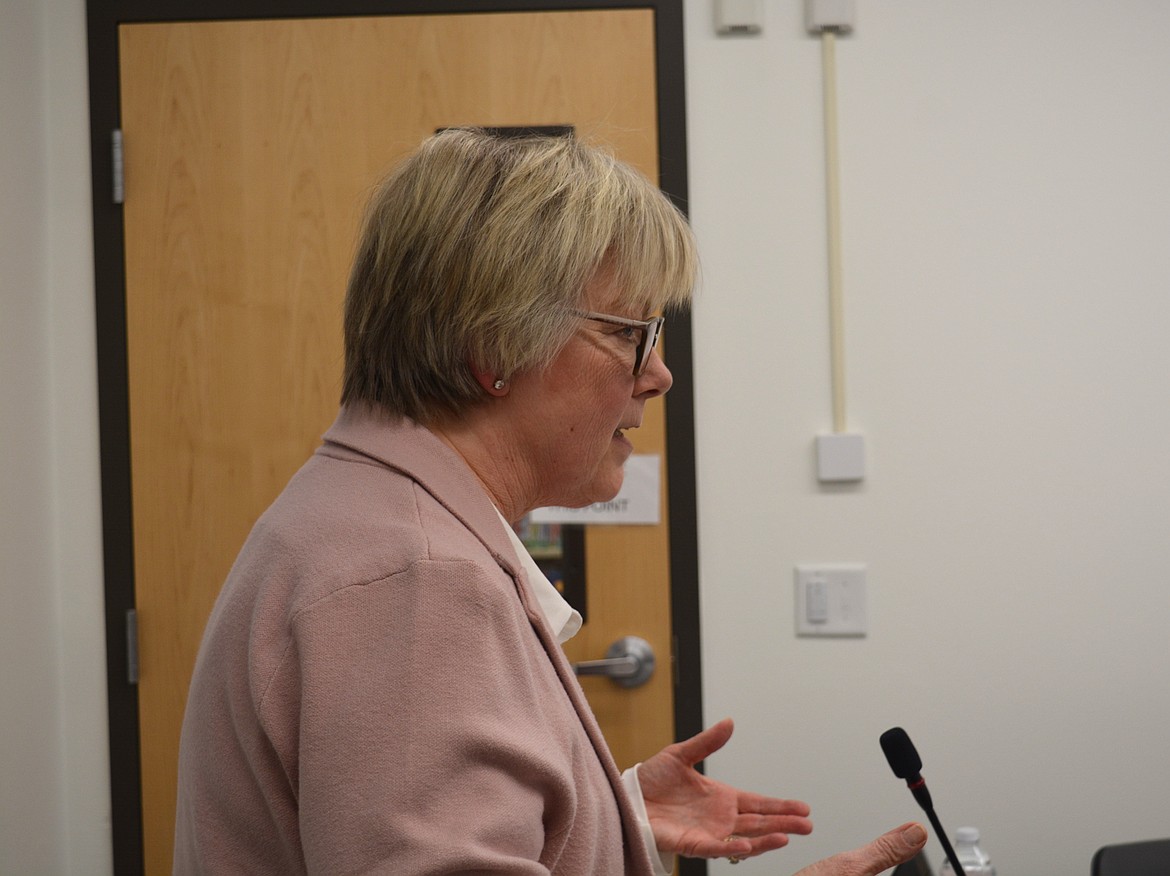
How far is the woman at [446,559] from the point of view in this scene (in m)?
0.67

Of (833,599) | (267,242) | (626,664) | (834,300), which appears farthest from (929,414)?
(267,242)

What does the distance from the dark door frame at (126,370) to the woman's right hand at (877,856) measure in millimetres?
1051

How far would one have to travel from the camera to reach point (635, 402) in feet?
3.27

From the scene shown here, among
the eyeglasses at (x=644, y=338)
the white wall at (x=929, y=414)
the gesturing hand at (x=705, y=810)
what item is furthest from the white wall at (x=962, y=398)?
the eyeglasses at (x=644, y=338)

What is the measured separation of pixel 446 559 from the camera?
28.2 inches

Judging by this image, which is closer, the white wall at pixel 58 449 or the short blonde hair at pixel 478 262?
the short blonde hair at pixel 478 262

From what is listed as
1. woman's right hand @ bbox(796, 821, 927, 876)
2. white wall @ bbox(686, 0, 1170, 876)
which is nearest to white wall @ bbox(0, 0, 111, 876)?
white wall @ bbox(686, 0, 1170, 876)

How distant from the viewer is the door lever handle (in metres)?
1.94

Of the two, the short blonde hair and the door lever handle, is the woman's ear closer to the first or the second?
the short blonde hair

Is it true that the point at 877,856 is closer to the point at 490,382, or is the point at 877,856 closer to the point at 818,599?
the point at 490,382

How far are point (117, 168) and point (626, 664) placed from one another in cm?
133

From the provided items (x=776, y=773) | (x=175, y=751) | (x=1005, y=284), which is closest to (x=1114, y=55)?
(x=1005, y=284)

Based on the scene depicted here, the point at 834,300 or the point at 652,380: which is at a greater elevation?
the point at 834,300

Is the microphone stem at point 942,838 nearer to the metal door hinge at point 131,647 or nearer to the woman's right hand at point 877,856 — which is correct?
the woman's right hand at point 877,856
